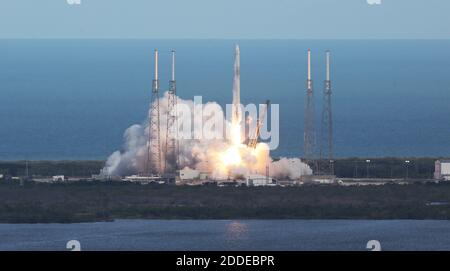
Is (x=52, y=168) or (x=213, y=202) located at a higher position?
(x=52, y=168)

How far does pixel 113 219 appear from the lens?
167 feet

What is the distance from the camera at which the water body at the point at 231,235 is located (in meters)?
43.5

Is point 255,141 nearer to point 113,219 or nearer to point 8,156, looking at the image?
point 113,219

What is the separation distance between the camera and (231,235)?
46.4m

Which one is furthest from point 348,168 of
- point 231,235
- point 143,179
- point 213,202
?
point 231,235

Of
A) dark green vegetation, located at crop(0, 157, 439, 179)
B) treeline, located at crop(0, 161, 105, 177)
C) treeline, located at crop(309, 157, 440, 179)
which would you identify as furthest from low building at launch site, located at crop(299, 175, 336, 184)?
treeline, located at crop(0, 161, 105, 177)

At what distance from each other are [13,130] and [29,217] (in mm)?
49332

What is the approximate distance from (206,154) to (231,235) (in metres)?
14.6

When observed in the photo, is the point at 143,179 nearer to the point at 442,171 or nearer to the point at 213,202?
the point at 213,202

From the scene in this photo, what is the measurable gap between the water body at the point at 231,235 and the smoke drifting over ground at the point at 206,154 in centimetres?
938

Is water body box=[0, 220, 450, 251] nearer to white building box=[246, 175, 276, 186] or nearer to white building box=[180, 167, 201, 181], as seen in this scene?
white building box=[246, 175, 276, 186]

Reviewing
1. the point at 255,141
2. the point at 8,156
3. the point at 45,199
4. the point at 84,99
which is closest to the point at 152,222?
the point at 45,199

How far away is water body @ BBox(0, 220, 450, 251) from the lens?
43.5 m

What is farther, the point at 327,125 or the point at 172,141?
the point at 327,125
